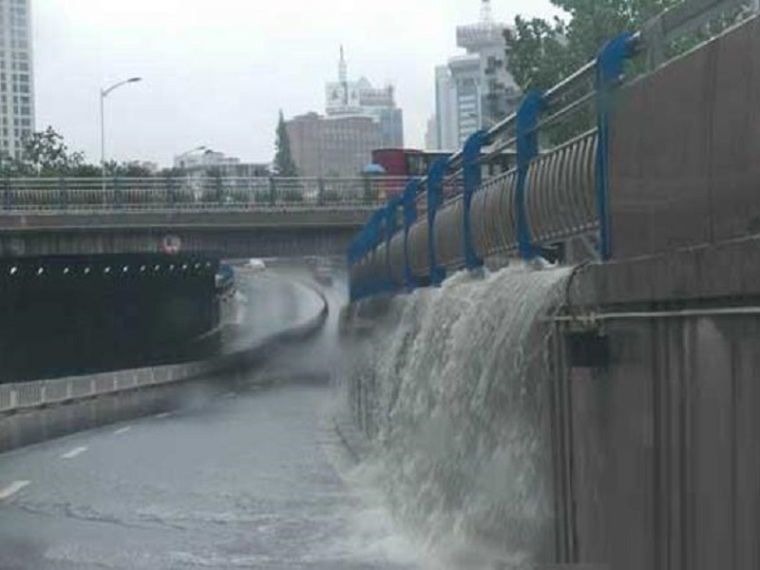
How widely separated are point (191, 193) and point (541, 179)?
45.9 meters

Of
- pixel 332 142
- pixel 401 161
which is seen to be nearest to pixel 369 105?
pixel 332 142

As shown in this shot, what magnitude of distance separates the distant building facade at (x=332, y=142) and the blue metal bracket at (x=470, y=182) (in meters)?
119

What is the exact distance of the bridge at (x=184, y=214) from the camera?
5147 centimetres

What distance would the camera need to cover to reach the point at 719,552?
5105 mm

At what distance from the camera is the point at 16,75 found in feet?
415

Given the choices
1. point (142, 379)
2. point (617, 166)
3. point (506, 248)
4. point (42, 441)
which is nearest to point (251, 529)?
point (506, 248)

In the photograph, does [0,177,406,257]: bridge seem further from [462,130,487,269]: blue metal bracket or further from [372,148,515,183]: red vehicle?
[462,130,487,269]: blue metal bracket

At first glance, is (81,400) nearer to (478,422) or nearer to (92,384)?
(92,384)

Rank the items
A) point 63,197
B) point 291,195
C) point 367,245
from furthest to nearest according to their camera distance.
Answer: point 291,195, point 63,197, point 367,245

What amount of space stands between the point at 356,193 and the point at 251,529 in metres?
41.0

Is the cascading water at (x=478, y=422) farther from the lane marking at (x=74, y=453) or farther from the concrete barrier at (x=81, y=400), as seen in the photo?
the concrete barrier at (x=81, y=400)

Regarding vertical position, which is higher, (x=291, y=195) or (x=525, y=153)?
(x=291, y=195)

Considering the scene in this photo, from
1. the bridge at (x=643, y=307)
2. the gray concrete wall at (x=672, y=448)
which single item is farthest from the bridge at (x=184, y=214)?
the gray concrete wall at (x=672, y=448)

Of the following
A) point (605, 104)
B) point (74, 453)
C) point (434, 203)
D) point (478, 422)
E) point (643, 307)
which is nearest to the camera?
point (643, 307)
